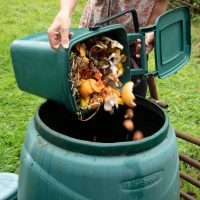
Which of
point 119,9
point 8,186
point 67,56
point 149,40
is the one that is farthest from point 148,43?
point 8,186

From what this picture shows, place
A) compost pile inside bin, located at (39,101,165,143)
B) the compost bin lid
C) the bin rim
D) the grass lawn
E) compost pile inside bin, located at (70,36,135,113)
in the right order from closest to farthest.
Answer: the bin rim, compost pile inside bin, located at (70,36,135,113), compost pile inside bin, located at (39,101,165,143), the compost bin lid, the grass lawn

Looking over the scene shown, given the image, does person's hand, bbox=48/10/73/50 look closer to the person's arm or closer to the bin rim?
the person's arm

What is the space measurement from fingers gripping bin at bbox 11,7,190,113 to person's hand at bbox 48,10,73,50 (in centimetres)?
2

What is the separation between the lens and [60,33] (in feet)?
4.76

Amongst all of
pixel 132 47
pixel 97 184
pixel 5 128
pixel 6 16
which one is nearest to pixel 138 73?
pixel 132 47

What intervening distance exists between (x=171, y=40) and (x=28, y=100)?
1844 mm

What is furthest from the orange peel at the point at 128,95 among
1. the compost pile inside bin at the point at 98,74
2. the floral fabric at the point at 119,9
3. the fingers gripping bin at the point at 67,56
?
the floral fabric at the point at 119,9

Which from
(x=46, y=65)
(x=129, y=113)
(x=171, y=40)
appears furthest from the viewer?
(x=171, y=40)

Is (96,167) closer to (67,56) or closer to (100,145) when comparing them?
(100,145)

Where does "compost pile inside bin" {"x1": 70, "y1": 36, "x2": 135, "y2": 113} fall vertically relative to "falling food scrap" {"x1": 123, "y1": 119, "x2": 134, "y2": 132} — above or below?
above

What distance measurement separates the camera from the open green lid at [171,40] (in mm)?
1841

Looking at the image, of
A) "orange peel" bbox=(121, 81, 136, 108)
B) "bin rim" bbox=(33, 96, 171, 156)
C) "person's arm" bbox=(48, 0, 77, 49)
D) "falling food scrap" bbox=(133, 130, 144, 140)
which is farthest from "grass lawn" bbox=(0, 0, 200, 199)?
"person's arm" bbox=(48, 0, 77, 49)

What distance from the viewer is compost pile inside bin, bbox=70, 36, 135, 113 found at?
1529 mm

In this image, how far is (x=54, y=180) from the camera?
1429 millimetres
